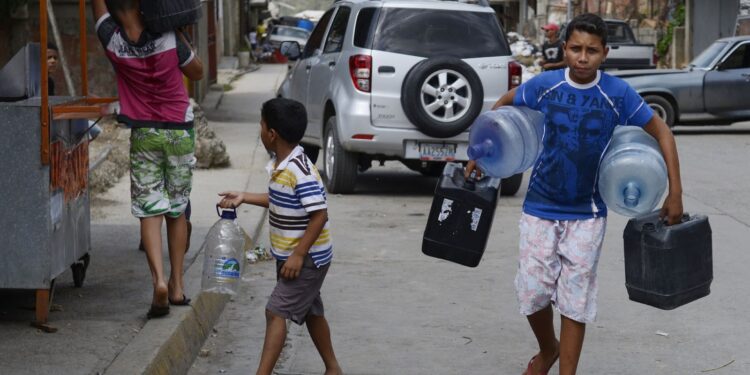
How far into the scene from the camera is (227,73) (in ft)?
123

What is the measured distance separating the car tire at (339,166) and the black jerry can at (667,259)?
7166mm

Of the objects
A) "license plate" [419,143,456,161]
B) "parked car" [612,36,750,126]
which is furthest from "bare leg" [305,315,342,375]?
"parked car" [612,36,750,126]

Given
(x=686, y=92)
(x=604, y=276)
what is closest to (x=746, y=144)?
(x=686, y=92)

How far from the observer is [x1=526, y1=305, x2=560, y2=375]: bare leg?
5.42 meters

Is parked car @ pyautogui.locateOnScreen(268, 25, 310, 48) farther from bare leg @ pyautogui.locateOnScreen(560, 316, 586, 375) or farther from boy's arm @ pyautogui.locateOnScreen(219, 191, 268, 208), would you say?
bare leg @ pyautogui.locateOnScreen(560, 316, 586, 375)

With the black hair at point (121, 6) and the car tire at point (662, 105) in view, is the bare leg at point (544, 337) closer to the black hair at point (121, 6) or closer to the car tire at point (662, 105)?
the black hair at point (121, 6)

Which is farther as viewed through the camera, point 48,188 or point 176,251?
point 176,251

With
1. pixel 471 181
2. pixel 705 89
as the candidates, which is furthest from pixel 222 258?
pixel 705 89

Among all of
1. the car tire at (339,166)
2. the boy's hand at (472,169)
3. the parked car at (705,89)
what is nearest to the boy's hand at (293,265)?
the boy's hand at (472,169)

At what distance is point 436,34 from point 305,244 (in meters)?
7.18

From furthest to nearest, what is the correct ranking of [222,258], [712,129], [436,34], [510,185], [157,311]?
[712,129] < [510,185] < [436,34] < [157,311] < [222,258]

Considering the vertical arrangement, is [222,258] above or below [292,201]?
below

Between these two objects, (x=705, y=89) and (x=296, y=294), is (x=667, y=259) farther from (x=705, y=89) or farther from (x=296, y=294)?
(x=705, y=89)

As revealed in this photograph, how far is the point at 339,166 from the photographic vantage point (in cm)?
1217
